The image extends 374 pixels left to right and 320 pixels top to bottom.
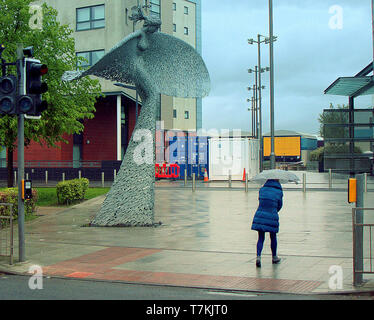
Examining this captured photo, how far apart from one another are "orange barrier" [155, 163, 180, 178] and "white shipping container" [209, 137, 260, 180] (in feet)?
9.17

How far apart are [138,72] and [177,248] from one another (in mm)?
5576

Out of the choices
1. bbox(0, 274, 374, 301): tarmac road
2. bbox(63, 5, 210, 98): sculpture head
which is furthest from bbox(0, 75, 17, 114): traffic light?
bbox(63, 5, 210, 98): sculpture head

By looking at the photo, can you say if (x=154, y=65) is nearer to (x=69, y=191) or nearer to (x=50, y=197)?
(x=69, y=191)

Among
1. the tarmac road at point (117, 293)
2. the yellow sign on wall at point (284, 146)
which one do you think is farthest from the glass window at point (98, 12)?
the tarmac road at point (117, 293)

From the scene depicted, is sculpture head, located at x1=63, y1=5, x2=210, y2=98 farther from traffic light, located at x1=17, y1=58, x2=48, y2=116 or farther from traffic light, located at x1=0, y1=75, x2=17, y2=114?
traffic light, located at x1=0, y1=75, x2=17, y2=114

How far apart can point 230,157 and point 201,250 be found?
85.2 ft

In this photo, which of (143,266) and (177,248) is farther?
(177,248)

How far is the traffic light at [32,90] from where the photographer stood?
898 cm

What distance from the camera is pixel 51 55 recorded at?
18766 mm

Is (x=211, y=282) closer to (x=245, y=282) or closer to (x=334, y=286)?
(x=245, y=282)

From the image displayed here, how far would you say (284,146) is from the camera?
58.7 metres

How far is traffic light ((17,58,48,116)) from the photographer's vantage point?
8.98m

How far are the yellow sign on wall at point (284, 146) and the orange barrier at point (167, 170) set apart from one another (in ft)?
73.7
